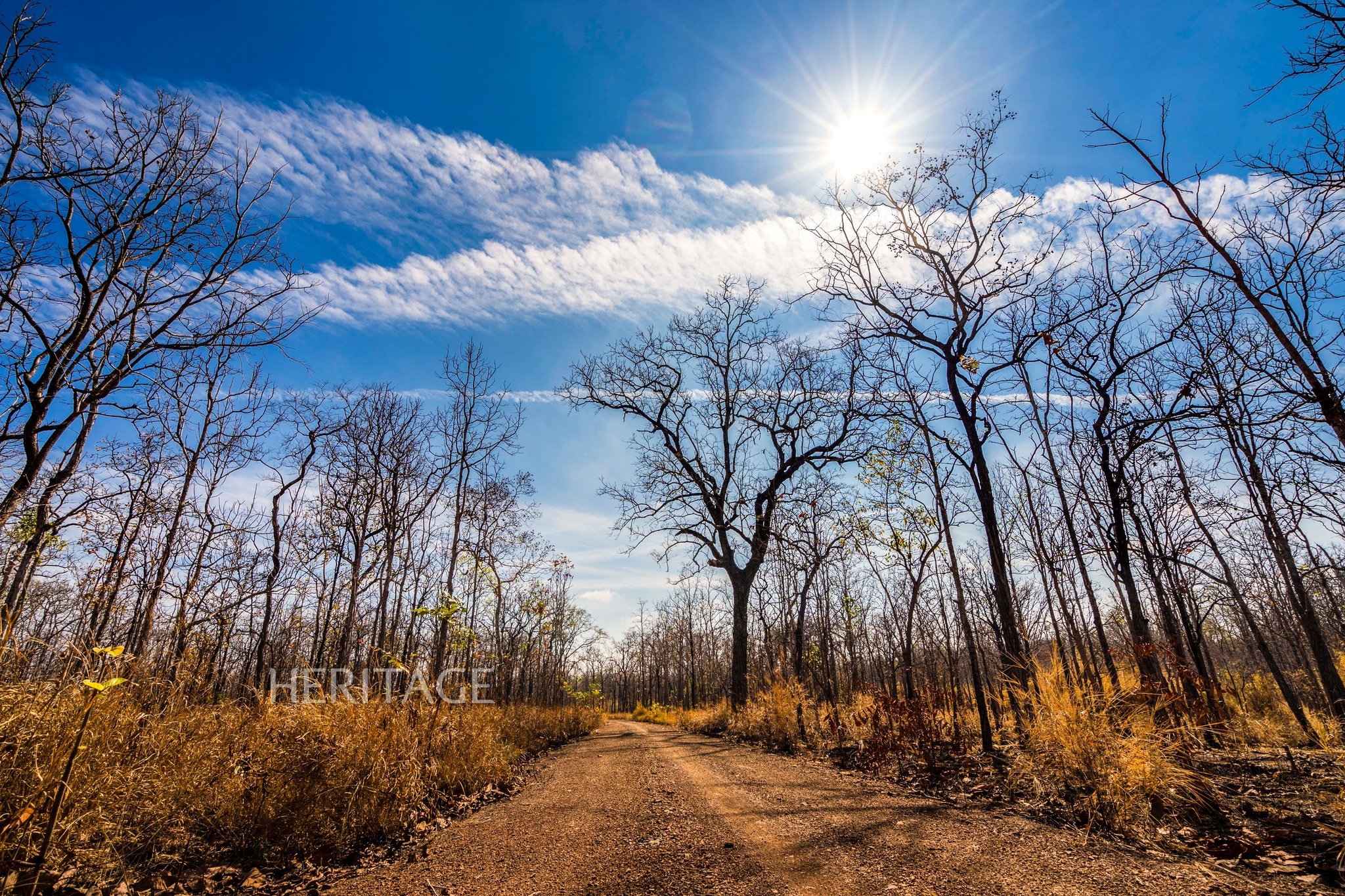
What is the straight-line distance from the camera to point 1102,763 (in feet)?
14.5

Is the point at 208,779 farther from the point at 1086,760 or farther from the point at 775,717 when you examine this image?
the point at 775,717

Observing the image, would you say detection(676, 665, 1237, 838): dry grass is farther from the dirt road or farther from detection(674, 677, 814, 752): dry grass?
detection(674, 677, 814, 752): dry grass

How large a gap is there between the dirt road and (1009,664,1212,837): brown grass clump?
2.06 ft

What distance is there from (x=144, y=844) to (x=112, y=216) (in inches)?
218

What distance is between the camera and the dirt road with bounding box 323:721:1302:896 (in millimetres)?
3176

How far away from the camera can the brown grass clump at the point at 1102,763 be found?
13.6 ft

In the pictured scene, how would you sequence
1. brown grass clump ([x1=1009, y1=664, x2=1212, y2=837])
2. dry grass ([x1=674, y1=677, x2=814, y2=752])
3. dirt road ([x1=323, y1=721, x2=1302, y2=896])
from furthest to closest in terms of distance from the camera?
dry grass ([x1=674, y1=677, x2=814, y2=752]) → brown grass clump ([x1=1009, y1=664, x2=1212, y2=837]) → dirt road ([x1=323, y1=721, x2=1302, y2=896])

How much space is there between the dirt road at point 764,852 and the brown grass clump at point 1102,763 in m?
0.63

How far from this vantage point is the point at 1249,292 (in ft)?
19.0

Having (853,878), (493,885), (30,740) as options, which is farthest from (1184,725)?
(30,740)

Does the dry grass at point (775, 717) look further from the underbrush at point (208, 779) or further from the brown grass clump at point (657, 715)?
the brown grass clump at point (657, 715)

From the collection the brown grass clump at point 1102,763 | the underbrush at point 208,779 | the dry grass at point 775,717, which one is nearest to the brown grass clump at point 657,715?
the dry grass at point 775,717

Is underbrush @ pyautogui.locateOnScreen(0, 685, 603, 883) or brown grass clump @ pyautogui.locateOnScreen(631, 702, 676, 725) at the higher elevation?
underbrush @ pyautogui.locateOnScreen(0, 685, 603, 883)

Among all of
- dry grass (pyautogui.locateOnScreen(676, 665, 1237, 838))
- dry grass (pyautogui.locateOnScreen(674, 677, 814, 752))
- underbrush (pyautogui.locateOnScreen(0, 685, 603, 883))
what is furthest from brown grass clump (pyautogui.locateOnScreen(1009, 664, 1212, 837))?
underbrush (pyautogui.locateOnScreen(0, 685, 603, 883))
